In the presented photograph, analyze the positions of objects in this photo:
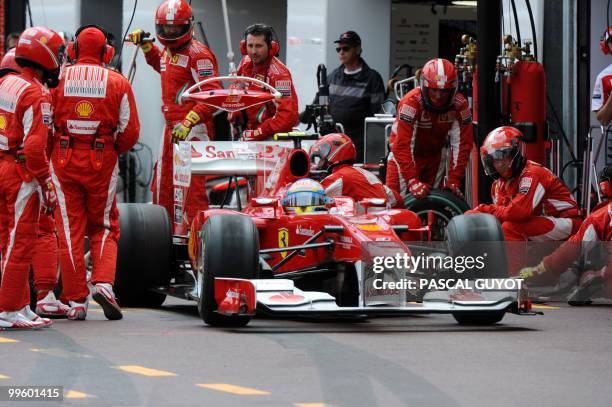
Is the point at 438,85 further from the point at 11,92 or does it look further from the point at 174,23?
the point at 11,92

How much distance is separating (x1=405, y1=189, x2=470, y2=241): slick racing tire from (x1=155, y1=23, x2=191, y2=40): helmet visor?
8.17 feet

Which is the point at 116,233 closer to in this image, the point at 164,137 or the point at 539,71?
the point at 164,137

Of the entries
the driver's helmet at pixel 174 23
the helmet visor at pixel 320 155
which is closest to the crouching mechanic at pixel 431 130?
the helmet visor at pixel 320 155

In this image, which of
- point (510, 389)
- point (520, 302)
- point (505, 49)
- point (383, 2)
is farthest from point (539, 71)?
point (510, 389)

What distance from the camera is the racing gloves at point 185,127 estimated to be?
1323 centimetres

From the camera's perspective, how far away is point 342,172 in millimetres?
12133

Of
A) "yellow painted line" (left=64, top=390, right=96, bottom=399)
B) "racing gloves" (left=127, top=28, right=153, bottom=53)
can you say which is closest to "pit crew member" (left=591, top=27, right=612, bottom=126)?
"racing gloves" (left=127, top=28, right=153, bottom=53)

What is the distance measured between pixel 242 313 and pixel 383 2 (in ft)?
30.4

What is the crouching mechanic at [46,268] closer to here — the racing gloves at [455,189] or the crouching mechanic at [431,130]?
the crouching mechanic at [431,130]

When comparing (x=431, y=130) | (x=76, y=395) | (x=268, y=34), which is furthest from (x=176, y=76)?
(x=76, y=395)

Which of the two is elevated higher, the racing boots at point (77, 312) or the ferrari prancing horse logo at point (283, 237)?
the ferrari prancing horse logo at point (283, 237)

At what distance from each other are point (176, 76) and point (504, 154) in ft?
9.88

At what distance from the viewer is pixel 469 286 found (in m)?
10.5

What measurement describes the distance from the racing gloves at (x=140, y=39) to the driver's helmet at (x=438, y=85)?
8.22 ft
